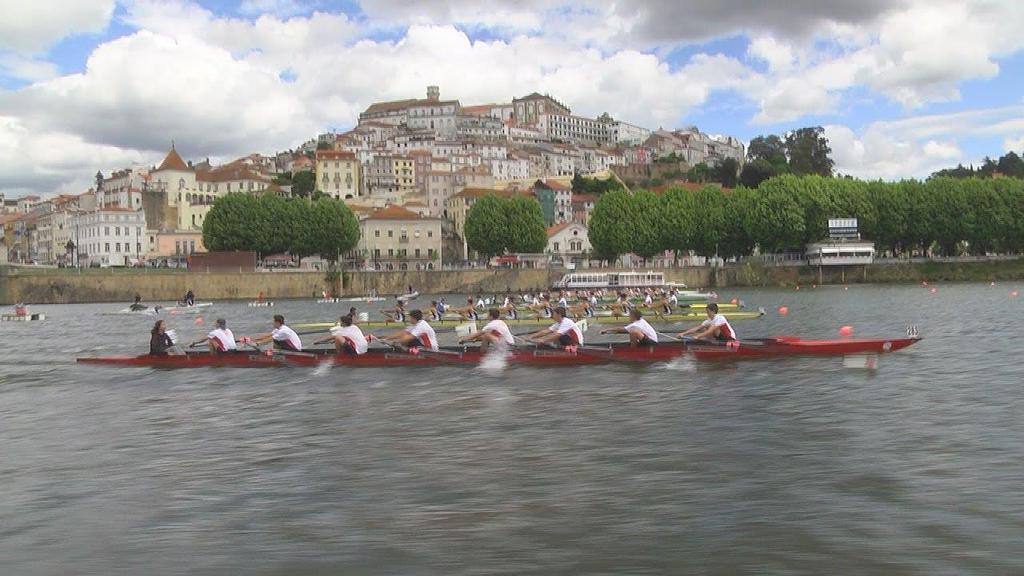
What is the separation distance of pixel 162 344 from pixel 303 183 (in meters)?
149

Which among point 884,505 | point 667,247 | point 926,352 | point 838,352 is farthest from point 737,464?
point 667,247

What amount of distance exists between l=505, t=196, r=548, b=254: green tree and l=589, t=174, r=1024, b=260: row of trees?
11228 millimetres

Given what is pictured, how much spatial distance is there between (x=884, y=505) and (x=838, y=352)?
1249 cm

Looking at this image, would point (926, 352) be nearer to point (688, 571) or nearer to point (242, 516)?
point (688, 571)

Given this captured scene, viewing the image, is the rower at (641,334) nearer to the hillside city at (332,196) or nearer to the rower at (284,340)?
the rower at (284,340)

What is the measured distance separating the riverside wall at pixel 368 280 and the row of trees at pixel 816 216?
3.42 meters

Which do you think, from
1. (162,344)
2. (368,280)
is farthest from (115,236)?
(162,344)

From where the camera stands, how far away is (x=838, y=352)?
888 inches

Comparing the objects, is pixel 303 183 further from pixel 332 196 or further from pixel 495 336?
pixel 495 336

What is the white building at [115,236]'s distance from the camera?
132 metres

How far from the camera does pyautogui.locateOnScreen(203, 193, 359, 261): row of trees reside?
334ft

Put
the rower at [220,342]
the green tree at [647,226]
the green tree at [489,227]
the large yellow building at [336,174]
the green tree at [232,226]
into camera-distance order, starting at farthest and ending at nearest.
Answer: the large yellow building at [336,174] < the green tree at [489,227] < the green tree at [232,226] < the green tree at [647,226] < the rower at [220,342]

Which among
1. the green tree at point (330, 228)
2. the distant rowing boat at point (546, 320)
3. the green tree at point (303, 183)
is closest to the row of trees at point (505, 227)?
the green tree at point (330, 228)

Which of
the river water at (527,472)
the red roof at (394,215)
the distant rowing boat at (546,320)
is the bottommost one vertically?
the river water at (527,472)
